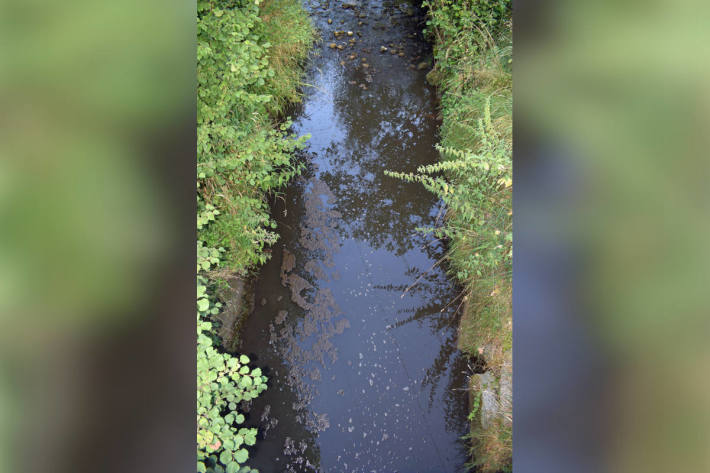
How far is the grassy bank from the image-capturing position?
2723mm

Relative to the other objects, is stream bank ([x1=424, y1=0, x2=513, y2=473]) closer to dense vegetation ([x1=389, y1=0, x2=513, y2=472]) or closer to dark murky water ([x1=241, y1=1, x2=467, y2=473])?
dense vegetation ([x1=389, y1=0, x2=513, y2=472])

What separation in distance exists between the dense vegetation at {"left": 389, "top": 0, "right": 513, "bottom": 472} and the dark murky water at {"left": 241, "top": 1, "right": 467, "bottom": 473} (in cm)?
20

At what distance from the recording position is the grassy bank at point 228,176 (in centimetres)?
272

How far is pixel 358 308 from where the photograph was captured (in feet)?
13.6

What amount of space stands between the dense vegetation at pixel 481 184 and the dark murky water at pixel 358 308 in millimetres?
198

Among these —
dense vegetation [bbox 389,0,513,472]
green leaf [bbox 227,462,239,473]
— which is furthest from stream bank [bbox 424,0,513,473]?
green leaf [bbox 227,462,239,473]

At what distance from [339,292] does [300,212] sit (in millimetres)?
953
